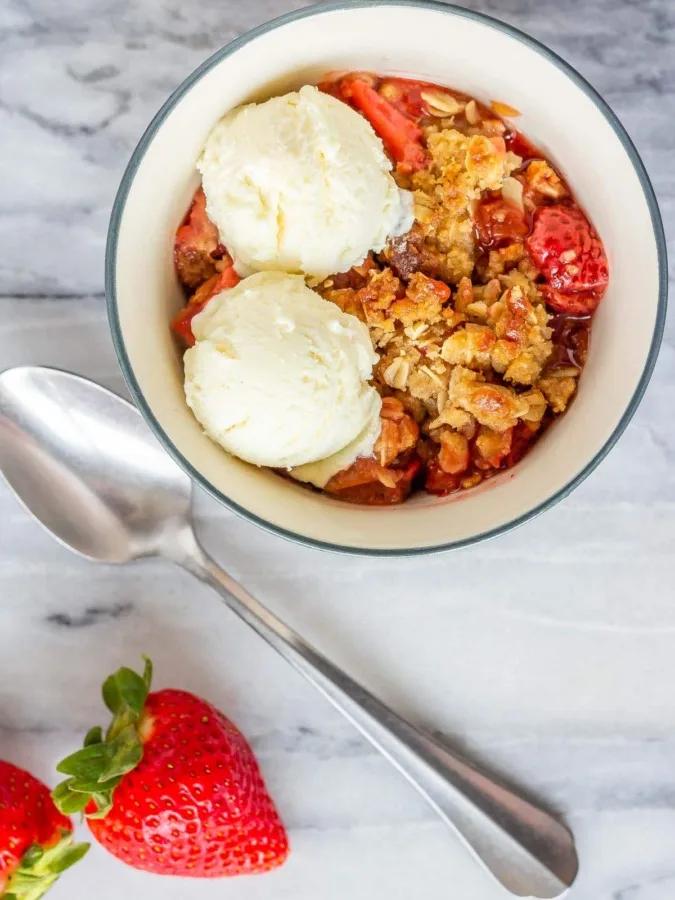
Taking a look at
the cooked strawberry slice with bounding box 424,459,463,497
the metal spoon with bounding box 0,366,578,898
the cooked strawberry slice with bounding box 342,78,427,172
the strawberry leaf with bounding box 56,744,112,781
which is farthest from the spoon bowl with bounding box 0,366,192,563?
the cooked strawberry slice with bounding box 342,78,427,172

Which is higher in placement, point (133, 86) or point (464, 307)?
point (133, 86)

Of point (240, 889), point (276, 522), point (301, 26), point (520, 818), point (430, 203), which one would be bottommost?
point (240, 889)

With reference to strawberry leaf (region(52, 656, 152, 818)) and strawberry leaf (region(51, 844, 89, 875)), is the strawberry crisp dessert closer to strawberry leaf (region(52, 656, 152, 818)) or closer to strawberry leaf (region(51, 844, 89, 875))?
strawberry leaf (region(52, 656, 152, 818))

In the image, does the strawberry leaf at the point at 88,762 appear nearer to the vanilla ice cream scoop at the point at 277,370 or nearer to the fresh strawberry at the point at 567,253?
the vanilla ice cream scoop at the point at 277,370

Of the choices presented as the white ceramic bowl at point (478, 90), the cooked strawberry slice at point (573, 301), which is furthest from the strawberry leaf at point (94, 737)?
the cooked strawberry slice at point (573, 301)

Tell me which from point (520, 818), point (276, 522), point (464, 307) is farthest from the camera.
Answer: point (520, 818)

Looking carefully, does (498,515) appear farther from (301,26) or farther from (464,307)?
(301,26)

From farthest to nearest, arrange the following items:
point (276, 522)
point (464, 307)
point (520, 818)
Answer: point (520, 818) → point (464, 307) → point (276, 522)

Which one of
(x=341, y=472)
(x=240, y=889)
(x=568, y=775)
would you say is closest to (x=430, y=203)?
(x=341, y=472)
